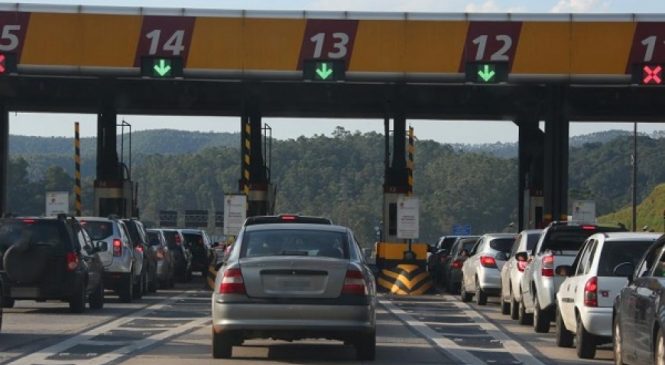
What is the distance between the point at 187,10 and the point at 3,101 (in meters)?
9.84

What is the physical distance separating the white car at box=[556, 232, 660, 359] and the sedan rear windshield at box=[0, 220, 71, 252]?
31.4ft

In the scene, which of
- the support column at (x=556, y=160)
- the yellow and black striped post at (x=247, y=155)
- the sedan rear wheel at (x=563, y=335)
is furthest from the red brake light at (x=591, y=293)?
the yellow and black striped post at (x=247, y=155)

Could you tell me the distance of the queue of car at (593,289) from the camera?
14.6m

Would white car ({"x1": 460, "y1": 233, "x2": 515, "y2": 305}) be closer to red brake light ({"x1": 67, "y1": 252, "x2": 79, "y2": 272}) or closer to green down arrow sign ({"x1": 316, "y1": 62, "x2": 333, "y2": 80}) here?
green down arrow sign ({"x1": 316, "y1": 62, "x2": 333, "y2": 80})

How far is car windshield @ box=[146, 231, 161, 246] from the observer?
3856cm

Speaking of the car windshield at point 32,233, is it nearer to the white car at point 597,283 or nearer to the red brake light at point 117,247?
the red brake light at point 117,247

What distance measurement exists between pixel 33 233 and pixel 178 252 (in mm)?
18854

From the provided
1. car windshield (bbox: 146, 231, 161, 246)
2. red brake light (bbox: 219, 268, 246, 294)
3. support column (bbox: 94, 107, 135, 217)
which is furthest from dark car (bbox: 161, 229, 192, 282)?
red brake light (bbox: 219, 268, 246, 294)

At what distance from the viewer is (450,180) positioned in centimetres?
15412

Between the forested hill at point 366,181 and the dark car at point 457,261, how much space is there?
102473 millimetres

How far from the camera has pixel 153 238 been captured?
39219 millimetres

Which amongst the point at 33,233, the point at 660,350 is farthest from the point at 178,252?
the point at 660,350

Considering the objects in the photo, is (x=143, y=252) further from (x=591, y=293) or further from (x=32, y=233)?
(x=591, y=293)

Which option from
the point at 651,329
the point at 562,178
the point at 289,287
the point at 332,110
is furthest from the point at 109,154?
the point at 651,329
